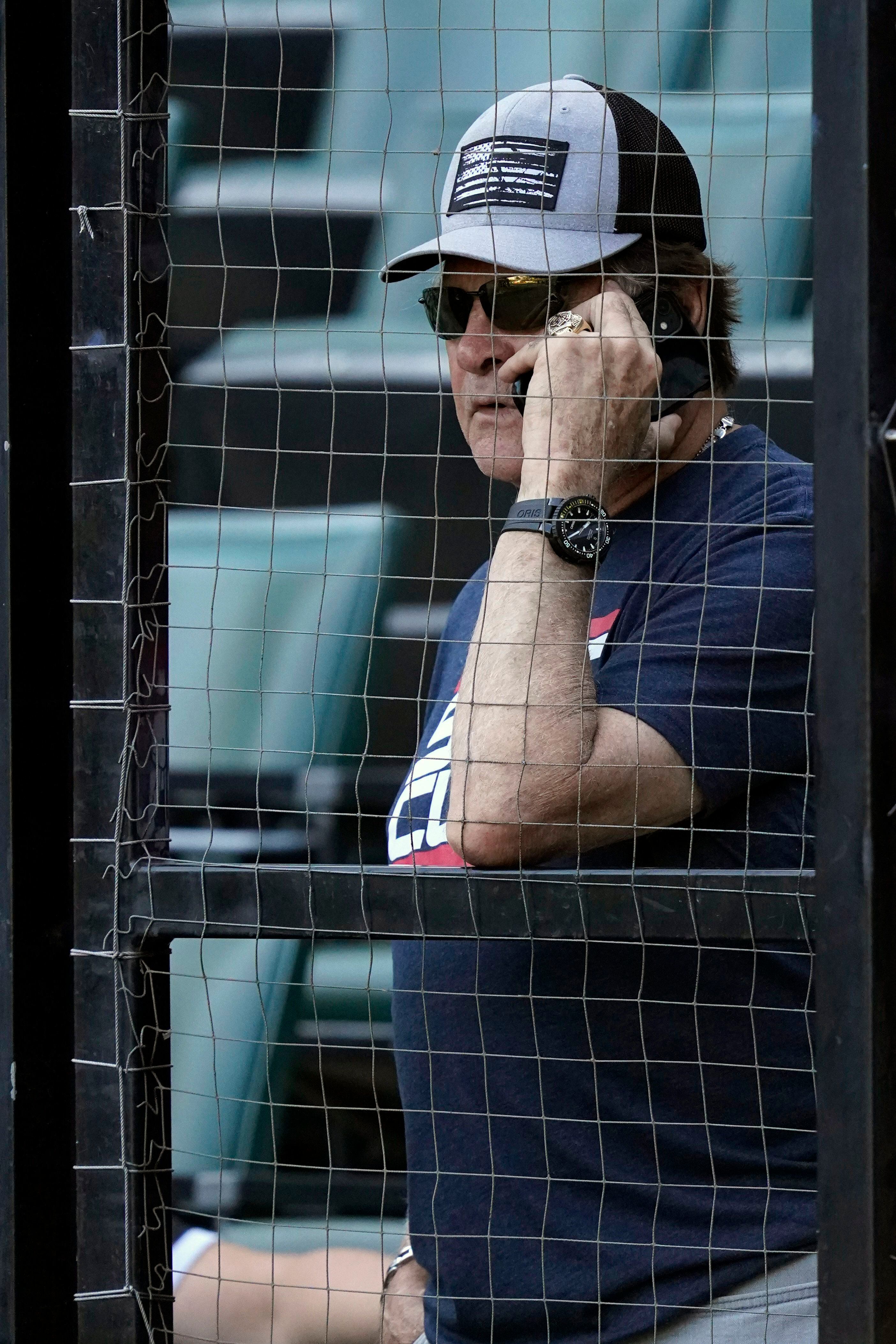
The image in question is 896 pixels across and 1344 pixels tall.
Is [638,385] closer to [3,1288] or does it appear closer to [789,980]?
[789,980]

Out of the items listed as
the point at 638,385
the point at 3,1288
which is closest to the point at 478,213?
the point at 638,385

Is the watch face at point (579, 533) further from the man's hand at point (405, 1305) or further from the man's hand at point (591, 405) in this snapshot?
the man's hand at point (405, 1305)

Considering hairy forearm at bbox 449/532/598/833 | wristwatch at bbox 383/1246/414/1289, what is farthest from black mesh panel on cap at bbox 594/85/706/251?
wristwatch at bbox 383/1246/414/1289

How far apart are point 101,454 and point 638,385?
55cm

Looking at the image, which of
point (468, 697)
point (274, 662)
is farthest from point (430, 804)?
point (274, 662)

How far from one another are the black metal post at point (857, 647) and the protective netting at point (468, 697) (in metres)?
0.19

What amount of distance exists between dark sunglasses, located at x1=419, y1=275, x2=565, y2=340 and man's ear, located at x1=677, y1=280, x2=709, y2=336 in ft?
0.55

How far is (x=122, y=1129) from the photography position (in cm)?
Answer: 126

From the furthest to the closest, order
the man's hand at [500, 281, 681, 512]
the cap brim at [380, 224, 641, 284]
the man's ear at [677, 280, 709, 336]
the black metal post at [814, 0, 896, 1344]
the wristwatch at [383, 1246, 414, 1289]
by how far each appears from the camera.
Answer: the wristwatch at [383, 1246, 414, 1289], the man's ear at [677, 280, 709, 336], the cap brim at [380, 224, 641, 284], the man's hand at [500, 281, 681, 512], the black metal post at [814, 0, 896, 1344]

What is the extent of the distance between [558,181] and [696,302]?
0.72 feet

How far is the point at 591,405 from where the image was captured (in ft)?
4.70

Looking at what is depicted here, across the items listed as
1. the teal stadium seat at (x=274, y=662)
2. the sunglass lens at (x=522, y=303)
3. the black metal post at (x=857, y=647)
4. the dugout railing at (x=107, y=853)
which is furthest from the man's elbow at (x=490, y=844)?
the teal stadium seat at (x=274, y=662)

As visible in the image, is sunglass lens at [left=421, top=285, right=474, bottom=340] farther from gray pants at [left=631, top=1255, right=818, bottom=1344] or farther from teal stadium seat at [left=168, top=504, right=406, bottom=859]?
gray pants at [left=631, top=1255, right=818, bottom=1344]

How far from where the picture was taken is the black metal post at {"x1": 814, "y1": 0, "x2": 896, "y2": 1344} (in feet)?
3.21
